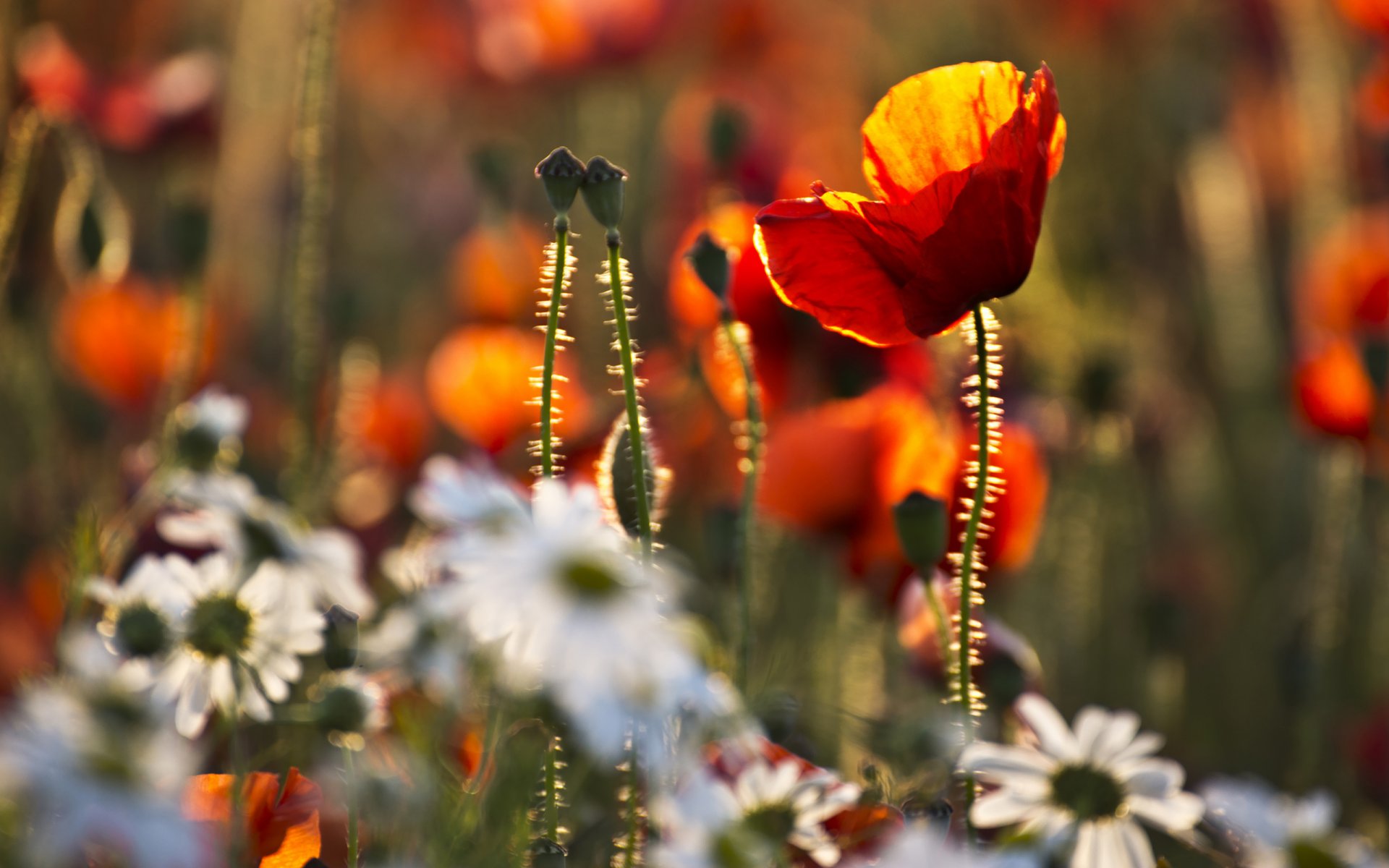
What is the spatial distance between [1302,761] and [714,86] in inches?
62.4

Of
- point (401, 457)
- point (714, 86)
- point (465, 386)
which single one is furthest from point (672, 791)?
point (714, 86)

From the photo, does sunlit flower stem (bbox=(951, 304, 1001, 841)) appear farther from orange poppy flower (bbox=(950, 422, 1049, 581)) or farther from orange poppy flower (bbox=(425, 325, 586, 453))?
orange poppy flower (bbox=(425, 325, 586, 453))

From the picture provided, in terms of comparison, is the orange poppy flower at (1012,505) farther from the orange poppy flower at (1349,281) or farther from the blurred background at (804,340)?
the orange poppy flower at (1349,281)

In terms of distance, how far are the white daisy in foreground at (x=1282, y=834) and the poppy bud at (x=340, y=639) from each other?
46cm

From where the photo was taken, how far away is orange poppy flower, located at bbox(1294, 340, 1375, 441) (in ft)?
4.59

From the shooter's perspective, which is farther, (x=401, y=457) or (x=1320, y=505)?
(x=1320, y=505)

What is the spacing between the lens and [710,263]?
35.8 inches

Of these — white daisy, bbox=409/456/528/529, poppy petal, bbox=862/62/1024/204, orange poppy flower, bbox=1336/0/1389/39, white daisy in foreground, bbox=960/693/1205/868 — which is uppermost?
orange poppy flower, bbox=1336/0/1389/39

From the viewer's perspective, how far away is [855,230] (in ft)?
2.64

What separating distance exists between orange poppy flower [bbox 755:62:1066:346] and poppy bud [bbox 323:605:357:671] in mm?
282

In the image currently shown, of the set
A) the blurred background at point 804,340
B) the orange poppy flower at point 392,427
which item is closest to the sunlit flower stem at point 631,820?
the blurred background at point 804,340

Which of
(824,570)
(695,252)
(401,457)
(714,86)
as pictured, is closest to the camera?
(695,252)

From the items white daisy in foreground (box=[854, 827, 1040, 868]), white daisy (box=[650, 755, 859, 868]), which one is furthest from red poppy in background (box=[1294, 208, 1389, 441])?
white daisy in foreground (box=[854, 827, 1040, 868])

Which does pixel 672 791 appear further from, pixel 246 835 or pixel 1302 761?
pixel 1302 761
